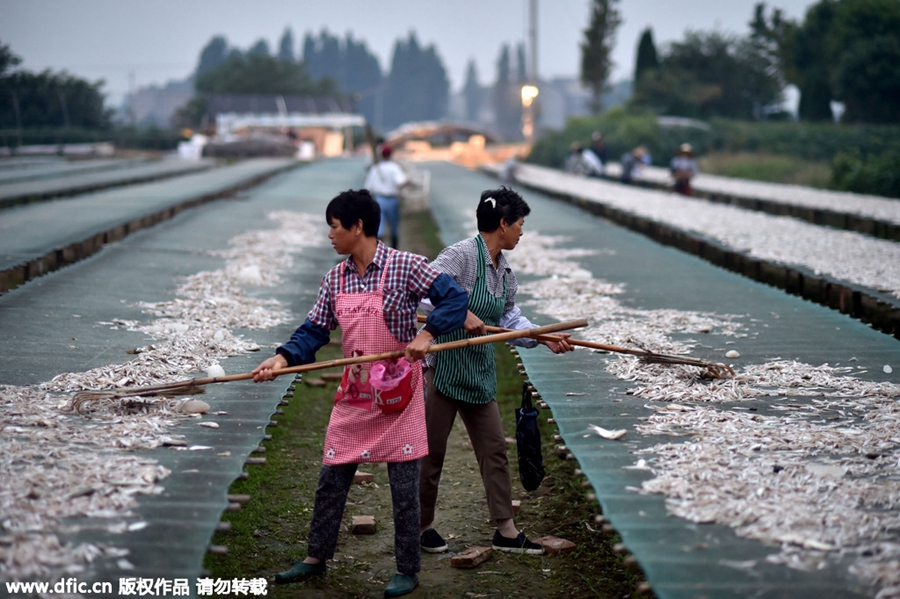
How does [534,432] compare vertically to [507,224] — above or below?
below

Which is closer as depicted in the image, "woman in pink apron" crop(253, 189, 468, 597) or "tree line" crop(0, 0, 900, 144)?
"woman in pink apron" crop(253, 189, 468, 597)

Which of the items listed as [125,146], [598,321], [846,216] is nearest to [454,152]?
[125,146]

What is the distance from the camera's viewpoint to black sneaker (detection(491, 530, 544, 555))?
189 inches

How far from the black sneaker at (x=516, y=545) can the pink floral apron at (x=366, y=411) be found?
111cm

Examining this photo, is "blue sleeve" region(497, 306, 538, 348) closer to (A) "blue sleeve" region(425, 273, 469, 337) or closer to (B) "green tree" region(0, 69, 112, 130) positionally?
(A) "blue sleeve" region(425, 273, 469, 337)

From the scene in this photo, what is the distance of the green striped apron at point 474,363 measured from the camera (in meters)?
4.36

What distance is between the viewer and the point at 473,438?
458cm

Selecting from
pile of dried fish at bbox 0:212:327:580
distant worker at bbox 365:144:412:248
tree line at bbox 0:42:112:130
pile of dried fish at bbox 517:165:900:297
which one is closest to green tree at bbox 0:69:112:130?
tree line at bbox 0:42:112:130

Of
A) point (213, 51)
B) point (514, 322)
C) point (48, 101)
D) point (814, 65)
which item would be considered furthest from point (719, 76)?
point (213, 51)

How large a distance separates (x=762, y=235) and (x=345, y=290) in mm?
10311

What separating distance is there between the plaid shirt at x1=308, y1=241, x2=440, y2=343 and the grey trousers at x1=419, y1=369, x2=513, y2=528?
590 mm

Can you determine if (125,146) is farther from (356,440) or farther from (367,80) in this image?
(367,80)

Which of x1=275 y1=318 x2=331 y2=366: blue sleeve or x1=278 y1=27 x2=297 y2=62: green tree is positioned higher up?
x1=278 y1=27 x2=297 y2=62: green tree

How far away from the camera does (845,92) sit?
36.1 m
